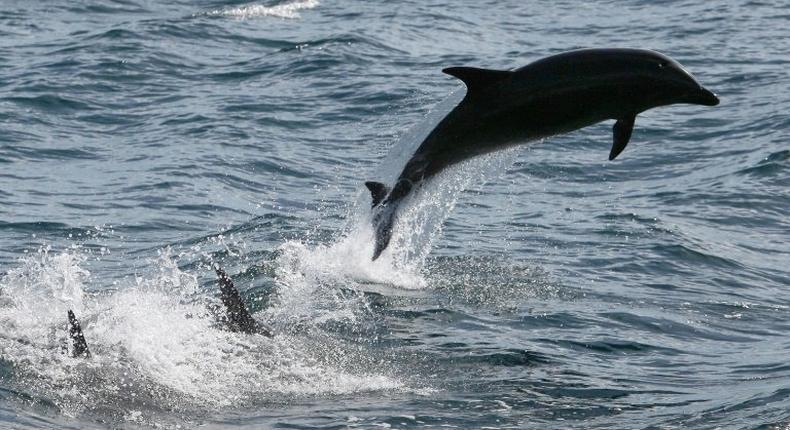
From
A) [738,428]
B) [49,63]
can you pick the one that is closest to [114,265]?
[738,428]

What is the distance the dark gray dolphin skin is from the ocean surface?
75 cm

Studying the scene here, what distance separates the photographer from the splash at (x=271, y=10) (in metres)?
33.6

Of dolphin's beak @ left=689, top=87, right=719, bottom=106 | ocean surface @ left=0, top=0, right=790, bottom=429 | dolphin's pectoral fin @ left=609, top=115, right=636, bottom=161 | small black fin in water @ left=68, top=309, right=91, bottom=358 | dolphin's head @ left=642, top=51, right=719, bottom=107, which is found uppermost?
dolphin's head @ left=642, top=51, right=719, bottom=107

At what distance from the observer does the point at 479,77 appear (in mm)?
11555

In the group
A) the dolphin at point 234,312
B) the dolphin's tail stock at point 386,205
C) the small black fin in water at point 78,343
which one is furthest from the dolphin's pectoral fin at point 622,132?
the small black fin in water at point 78,343

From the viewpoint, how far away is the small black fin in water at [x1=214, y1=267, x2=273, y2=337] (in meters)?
12.0

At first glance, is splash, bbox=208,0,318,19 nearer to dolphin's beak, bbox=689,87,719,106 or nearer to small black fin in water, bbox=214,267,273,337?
small black fin in water, bbox=214,267,273,337

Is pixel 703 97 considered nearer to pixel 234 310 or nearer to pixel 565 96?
pixel 565 96

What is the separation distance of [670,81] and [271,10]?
24091mm

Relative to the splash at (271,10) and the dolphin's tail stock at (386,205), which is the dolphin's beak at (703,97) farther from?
the splash at (271,10)

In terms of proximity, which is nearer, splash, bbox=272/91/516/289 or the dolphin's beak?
the dolphin's beak

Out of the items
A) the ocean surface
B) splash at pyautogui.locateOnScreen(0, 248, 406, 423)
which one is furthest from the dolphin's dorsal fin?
splash at pyautogui.locateOnScreen(0, 248, 406, 423)

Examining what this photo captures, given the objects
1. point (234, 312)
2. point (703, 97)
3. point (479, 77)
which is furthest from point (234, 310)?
point (703, 97)

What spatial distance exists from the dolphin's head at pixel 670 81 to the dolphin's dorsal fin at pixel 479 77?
1.16 meters
